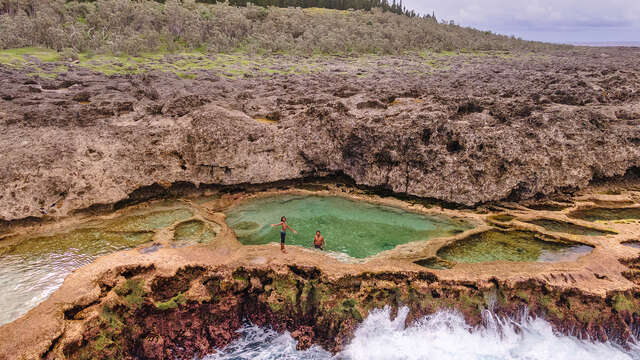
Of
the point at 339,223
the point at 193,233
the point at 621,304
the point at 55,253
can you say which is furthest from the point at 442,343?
the point at 55,253

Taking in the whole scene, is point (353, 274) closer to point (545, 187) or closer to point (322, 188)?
point (322, 188)

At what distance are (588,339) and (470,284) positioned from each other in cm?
390

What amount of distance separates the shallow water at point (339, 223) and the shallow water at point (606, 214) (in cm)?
565

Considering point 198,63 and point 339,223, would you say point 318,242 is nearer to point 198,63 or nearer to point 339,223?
point 339,223

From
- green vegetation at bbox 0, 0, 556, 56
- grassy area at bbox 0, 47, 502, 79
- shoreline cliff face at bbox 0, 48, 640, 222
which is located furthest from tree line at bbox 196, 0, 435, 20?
shoreline cliff face at bbox 0, 48, 640, 222

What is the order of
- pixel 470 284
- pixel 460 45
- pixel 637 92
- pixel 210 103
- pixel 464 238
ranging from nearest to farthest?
pixel 470 284 → pixel 464 238 → pixel 210 103 → pixel 637 92 → pixel 460 45

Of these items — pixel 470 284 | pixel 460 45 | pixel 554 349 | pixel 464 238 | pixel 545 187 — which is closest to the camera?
pixel 554 349

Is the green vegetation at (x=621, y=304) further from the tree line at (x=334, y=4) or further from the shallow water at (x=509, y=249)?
the tree line at (x=334, y=4)

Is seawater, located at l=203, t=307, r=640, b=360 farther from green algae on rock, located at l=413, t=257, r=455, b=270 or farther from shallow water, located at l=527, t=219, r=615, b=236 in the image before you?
shallow water, located at l=527, t=219, r=615, b=236

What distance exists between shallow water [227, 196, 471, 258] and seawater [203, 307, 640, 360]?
325cm

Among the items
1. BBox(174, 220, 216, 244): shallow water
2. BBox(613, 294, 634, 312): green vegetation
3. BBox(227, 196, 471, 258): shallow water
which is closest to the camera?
BBox(613, 294, 634, 312): green vegetation

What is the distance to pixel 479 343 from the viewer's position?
1130 cm

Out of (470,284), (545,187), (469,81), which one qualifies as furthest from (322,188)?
(469,81)

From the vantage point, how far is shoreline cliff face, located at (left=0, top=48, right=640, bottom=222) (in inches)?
667
